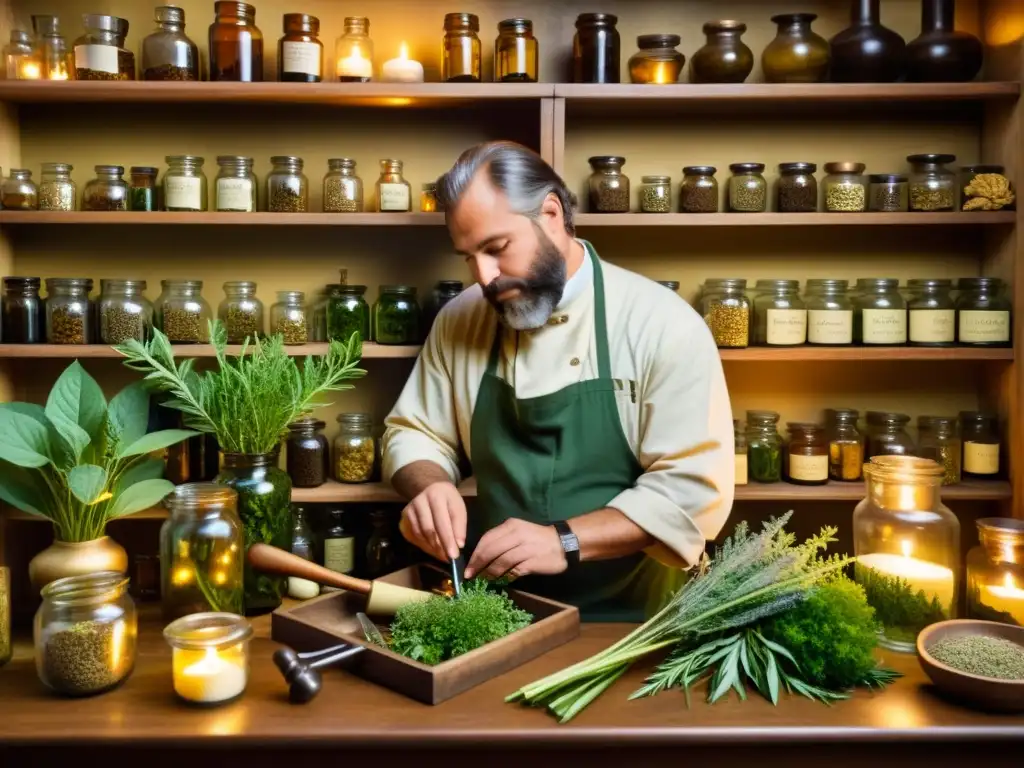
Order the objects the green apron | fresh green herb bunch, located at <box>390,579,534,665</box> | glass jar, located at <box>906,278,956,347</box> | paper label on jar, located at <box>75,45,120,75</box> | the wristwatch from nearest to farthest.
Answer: fresh green herb bunch, located at <box>390,579,534,665</box>
the wristwatch
the green apron
paper label on jar, located at <box>75,45,120,75</box>
glass jar, located at <box>906,278,956,347</box>

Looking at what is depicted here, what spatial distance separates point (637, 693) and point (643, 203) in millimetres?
1441

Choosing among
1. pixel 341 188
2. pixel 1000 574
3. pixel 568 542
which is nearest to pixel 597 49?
pixel 341 188

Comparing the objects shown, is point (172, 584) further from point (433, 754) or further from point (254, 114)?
point (254, 114)

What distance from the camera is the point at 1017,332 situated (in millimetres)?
2236

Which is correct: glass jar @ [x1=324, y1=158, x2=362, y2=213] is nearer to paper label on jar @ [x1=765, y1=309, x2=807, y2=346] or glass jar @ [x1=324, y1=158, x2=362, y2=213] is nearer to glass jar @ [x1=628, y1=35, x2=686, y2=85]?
glass jar @ [x1=628, y1=35, x2=686, y2=85]

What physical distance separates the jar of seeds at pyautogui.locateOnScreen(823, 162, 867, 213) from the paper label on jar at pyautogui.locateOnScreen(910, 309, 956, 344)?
1.03ft

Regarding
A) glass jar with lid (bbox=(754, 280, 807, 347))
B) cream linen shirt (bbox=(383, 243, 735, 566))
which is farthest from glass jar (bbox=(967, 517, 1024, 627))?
glass jar with lid (bbox=(754, 280, 807, 347))

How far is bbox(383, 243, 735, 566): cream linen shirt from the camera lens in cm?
172

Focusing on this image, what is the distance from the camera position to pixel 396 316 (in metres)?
2.29

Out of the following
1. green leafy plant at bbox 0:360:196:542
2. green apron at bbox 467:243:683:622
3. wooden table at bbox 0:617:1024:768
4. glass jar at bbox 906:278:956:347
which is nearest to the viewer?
wooden table at bbox 0:617:1024:768

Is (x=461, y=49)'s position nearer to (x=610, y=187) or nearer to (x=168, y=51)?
(x=610, y=187)

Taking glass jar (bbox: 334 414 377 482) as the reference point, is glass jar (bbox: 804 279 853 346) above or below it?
above

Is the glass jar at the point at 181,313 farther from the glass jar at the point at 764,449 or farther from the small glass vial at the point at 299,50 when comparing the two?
the glass jar at the point at 764,449

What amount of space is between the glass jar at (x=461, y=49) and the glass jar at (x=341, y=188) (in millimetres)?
338
